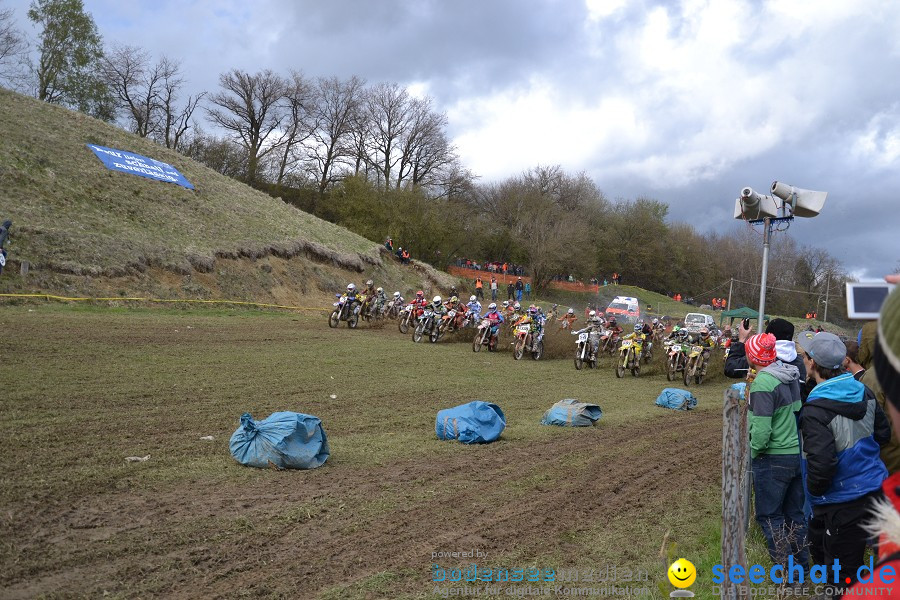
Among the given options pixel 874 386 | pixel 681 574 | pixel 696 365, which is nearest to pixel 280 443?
pixel 681 574

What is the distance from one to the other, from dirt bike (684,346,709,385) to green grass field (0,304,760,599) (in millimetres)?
5371

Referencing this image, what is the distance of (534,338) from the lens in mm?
18672

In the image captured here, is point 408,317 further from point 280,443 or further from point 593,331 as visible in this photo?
point 280,443

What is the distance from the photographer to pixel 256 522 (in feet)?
16.1

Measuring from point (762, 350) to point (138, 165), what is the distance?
30.3 m

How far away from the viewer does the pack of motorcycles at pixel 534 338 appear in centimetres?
1736

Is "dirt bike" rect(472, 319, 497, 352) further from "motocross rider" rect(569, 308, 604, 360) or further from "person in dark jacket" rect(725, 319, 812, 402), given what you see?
"person in dark jacket" rect(725, 319, 812, 402)

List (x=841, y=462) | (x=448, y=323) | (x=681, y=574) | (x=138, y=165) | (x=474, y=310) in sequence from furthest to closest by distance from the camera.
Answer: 1. (x=138, y=165)
2. (x=474, y=310)
3. (x=448, y=323)
4. (x=841, y=462)
5. (x=681, y=574)

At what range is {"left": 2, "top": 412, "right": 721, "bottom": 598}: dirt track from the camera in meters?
4.00

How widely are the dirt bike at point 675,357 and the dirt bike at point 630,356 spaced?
75 cm

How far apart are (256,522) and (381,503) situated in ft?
3.47

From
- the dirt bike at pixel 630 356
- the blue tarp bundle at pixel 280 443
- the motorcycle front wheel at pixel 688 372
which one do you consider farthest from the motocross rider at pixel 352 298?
the blue tarp bundle at pixel 280 443

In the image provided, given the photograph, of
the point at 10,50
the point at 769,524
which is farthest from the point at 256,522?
the point at 10,50

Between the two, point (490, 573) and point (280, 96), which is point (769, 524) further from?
point (280, 96)
